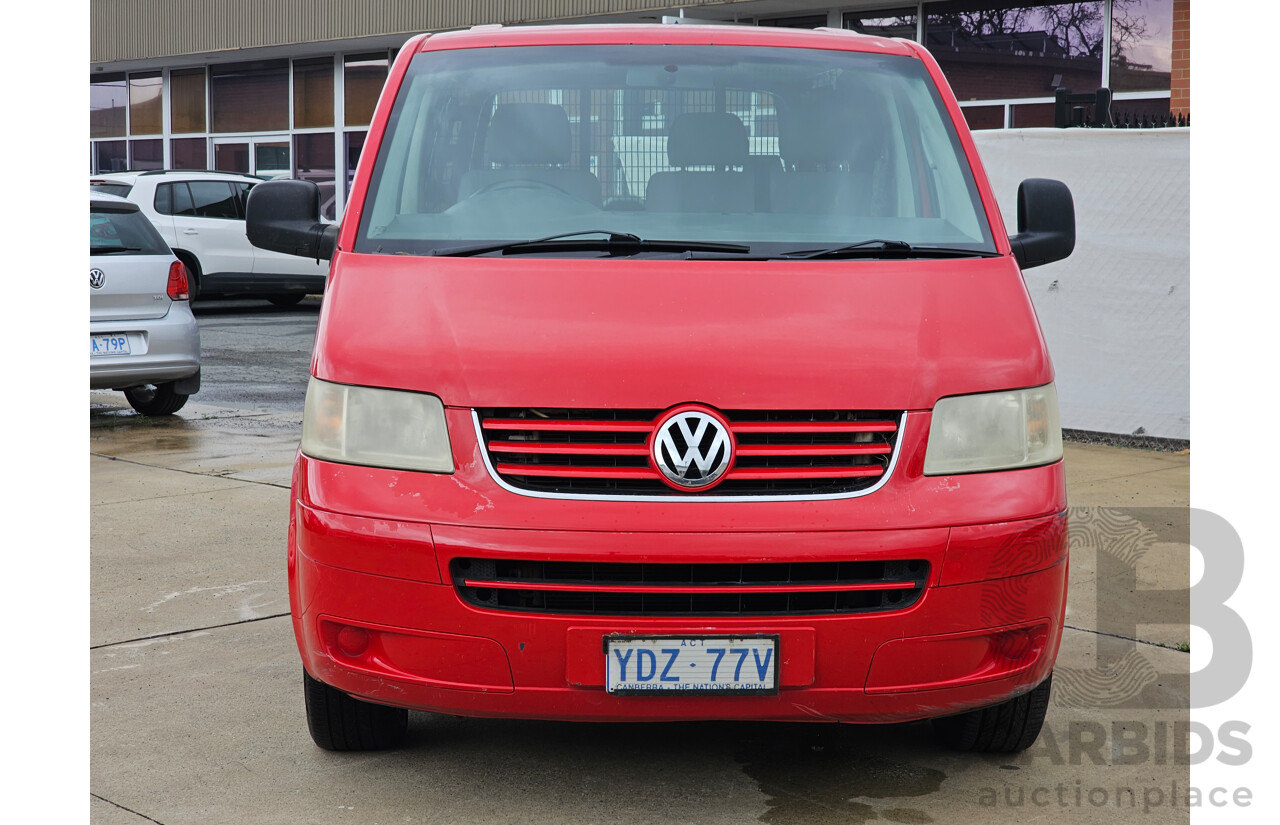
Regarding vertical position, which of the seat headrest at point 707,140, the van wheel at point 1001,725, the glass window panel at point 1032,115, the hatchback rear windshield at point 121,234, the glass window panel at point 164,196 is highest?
the glass window panel at point 1032,115

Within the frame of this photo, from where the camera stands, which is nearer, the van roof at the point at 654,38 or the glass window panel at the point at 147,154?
the van roof at the point at 654,38

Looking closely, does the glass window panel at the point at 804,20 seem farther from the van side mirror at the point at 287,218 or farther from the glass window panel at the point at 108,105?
the glass window panel at the point at 108,105

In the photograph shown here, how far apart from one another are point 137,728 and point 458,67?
214cm

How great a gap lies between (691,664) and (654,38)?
2.11 m

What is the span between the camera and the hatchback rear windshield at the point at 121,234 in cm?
948

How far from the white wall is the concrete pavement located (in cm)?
334

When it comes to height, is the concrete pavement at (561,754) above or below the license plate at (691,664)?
below

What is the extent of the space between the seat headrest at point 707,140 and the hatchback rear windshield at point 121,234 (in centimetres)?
645

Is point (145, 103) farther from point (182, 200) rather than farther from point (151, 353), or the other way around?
point (151, 353)

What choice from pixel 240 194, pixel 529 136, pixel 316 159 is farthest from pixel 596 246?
pixel 316 159

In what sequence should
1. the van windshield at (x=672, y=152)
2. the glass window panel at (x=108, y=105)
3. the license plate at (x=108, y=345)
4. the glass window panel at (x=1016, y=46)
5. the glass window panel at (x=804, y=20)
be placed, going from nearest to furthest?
the van windshield at (x=672, y=152) → the license plate at (x=108, y=345) → the glass window panel at (x=1016, y=46) → the glass window panel at (x=804, y=20) → the glass window panel at (x=108, y=105)

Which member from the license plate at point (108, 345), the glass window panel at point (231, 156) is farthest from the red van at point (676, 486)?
the glass window panel at point (231, 156)

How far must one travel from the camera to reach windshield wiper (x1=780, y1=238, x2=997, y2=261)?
3.65 meters

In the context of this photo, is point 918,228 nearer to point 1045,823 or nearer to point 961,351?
point 961,351
